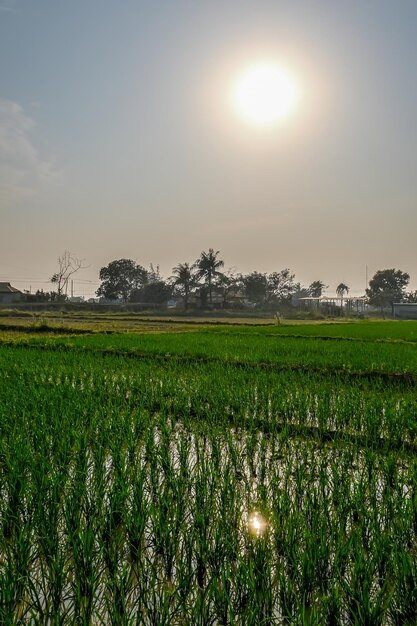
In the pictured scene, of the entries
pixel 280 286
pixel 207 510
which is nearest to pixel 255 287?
pixel 280 286

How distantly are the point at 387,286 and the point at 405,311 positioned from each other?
21.4 m

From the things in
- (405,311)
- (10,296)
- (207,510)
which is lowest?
(207,510)

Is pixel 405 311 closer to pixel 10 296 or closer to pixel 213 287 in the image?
pixel 213 287

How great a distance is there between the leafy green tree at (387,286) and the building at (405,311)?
59.2 ft

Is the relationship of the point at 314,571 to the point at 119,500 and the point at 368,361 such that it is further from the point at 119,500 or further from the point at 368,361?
the point at 368,361

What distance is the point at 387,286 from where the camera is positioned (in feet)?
204

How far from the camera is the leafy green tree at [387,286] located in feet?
200

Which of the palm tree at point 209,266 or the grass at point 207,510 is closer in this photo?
the grass at point 207,510

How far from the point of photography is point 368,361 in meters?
8.16

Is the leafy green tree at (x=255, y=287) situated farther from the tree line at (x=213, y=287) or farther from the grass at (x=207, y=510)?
the grass at (x=207, y=510)

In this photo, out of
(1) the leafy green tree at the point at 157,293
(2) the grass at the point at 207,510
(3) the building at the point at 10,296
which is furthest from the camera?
(1) the leafy green tree at the point at 157,293

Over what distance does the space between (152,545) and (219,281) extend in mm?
43381

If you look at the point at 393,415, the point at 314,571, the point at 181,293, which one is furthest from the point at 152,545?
the point at 181,293

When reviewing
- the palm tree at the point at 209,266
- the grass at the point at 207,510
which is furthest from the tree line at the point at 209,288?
the grass at the point at 207,510
